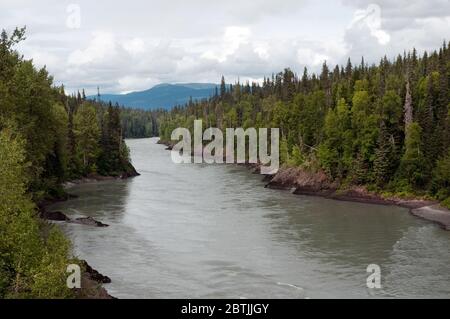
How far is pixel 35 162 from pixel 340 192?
131ft

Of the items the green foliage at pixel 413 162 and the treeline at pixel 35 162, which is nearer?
the treeline at pixel 35 162

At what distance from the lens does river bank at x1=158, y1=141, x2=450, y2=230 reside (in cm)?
6073

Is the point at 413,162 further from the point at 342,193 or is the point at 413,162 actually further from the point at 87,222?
the point at 87,222

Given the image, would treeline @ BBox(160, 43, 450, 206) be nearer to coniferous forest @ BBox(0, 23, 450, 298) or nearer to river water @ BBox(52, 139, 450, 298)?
coniferous forest @ BBox(0, 23, 450, 298)

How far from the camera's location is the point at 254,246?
4547 cm

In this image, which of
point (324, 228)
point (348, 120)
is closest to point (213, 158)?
point (348, 120)

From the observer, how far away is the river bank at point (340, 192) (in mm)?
60734

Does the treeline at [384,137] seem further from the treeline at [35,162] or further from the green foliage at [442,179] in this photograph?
the treeline at [35,162]

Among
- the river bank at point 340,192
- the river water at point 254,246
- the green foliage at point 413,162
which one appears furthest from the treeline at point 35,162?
the green foliage at point 413,162

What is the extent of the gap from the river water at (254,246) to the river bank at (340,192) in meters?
1.95

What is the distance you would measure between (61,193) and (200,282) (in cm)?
4067

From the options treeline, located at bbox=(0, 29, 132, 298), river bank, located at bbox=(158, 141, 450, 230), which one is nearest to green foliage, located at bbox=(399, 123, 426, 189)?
river bank, located at bbox=(158, 141, 450, 230)

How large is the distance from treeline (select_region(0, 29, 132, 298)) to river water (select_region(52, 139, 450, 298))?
18.9ft

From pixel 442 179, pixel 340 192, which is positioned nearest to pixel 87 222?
pixel 340 192
